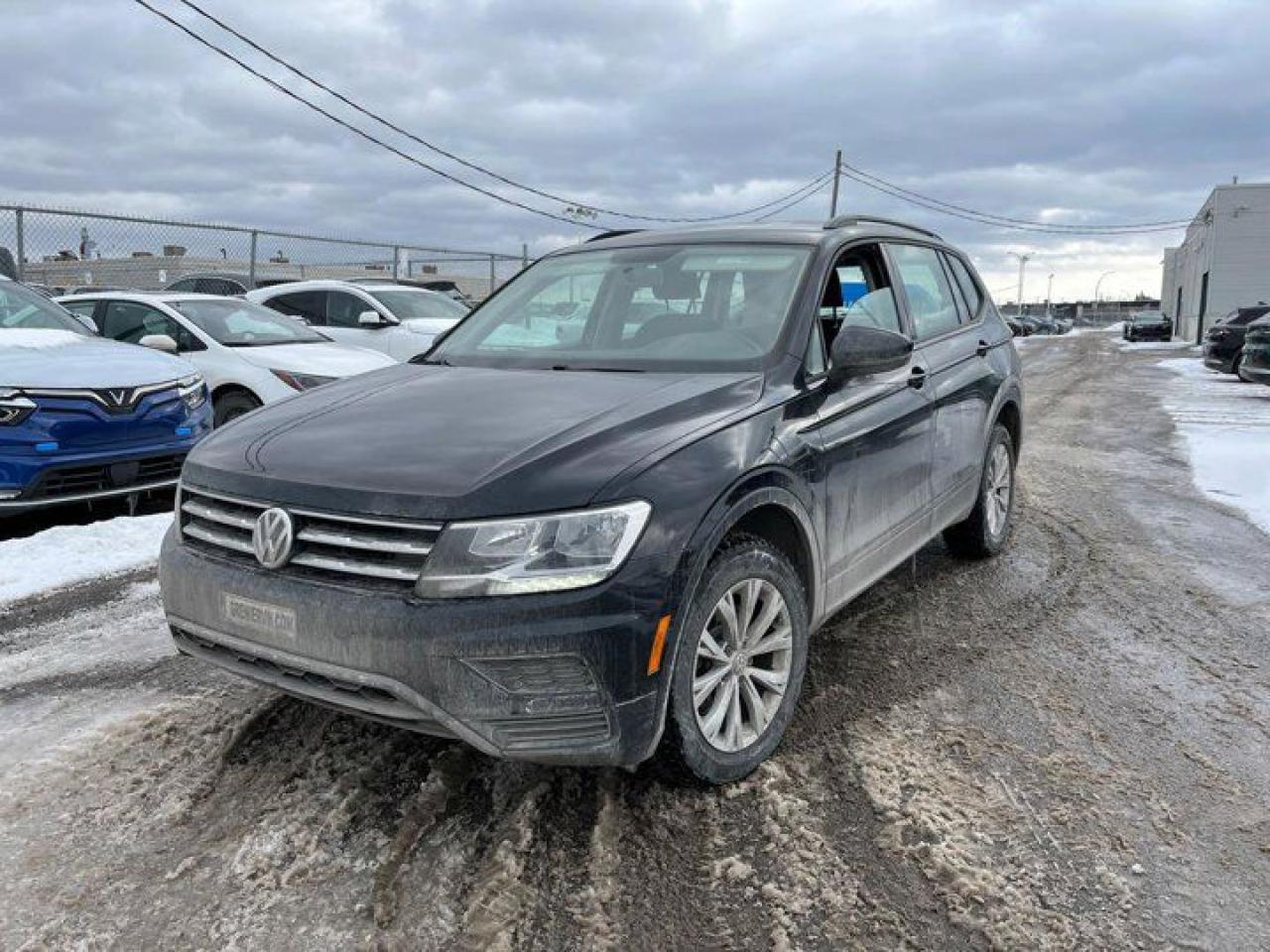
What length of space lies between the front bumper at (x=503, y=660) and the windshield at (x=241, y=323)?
6.90 meters

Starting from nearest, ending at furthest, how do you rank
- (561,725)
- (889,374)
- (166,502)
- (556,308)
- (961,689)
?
(561,725)
(961,689)
(889,374)
(556,308)
(166,502)

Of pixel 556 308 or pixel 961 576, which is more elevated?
pixel 556 308

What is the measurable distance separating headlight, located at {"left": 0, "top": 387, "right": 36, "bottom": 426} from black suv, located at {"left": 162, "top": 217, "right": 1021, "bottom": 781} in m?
2.89

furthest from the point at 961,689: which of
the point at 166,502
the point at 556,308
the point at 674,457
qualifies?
the point at 166,502

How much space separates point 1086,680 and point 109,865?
3.42m

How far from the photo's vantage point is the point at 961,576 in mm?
5215

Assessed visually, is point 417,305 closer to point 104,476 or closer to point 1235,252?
point 104,476

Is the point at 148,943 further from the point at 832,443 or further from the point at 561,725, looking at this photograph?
the point at 832,443

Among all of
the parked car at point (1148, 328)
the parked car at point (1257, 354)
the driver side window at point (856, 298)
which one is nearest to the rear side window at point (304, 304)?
the driver side window at point (856, 298)

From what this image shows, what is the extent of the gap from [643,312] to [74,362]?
417cm

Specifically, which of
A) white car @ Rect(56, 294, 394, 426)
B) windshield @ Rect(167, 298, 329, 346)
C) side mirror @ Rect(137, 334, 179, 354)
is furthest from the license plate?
windshield @ Rect(167, 298, 329, 346)

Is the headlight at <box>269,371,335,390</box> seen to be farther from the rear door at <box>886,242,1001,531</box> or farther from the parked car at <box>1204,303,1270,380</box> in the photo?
the parked car at <box>1204,303,1270,380</box>

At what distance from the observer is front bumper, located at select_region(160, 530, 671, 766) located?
7.91 ft

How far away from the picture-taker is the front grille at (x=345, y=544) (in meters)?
2.48
